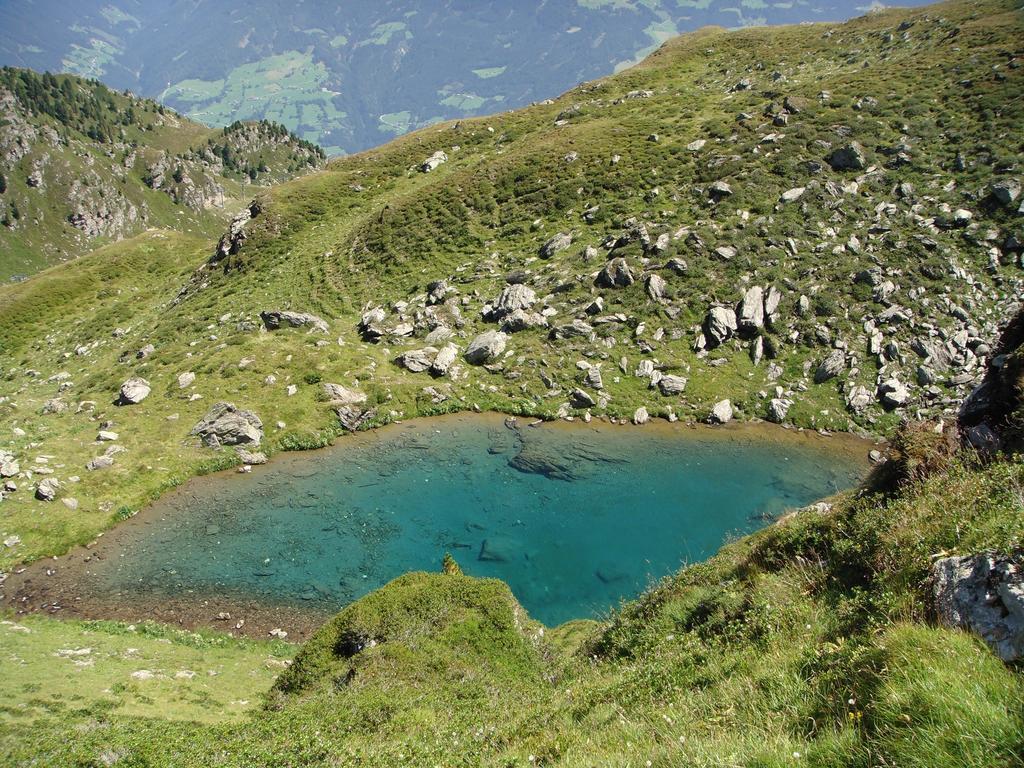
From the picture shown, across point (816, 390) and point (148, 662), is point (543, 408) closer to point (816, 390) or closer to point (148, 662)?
point (816, 390)

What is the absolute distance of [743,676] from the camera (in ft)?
26.6

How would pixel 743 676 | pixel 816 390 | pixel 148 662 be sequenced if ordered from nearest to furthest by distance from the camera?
pixel 743 676 → pixel 148 662 → pixel 816 390

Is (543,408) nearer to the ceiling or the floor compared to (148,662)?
nearer to the ceiling

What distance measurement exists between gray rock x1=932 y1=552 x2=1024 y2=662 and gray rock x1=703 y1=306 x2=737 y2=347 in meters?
→ 39.7

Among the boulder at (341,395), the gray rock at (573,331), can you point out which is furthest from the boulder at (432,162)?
the boulder at (341,395)

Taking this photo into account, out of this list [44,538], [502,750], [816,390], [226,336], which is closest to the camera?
[502,750]

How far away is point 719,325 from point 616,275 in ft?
34.9

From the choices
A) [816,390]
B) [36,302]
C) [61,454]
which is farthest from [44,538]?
[36,302]

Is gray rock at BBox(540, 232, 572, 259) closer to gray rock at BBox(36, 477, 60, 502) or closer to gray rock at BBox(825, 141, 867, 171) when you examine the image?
gray rock at BBox(825, 141, 867, 171)

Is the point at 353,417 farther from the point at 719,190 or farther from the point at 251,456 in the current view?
the point at 719,190

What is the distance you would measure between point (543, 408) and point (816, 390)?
21.6 meters

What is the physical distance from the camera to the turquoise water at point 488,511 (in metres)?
26.3

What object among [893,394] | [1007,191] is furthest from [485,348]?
[1007,191]

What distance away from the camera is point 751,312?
45.2 meters
